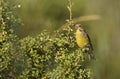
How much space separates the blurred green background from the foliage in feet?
6.65

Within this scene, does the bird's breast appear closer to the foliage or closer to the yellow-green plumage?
the yellow-green plumage

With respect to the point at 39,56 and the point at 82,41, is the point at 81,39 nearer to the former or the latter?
the point at 82,41

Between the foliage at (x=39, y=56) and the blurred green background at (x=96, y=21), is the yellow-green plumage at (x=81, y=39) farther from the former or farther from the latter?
the blurred green background at (x=96, y=21)

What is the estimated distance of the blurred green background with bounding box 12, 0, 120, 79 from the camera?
5.88 m

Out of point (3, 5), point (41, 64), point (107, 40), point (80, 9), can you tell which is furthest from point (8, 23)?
point (80, 9)

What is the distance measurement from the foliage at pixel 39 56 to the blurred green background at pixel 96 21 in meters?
2.03

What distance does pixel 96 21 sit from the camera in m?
6.44

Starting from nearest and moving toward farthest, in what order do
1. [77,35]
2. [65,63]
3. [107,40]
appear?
[65,63]
[77,35]
[107,40]

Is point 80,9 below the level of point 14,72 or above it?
above

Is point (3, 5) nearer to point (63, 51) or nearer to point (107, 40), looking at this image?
point (63, 51)

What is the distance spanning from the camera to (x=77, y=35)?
12.5 ft

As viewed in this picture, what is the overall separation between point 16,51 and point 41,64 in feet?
0.59

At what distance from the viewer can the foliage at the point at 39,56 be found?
11.4ft

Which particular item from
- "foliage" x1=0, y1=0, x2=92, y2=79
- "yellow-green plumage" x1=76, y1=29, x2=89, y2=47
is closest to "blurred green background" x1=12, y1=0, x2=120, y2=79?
"yellow-green plumage" x1=76, y1=29, x2=89, y2=47
